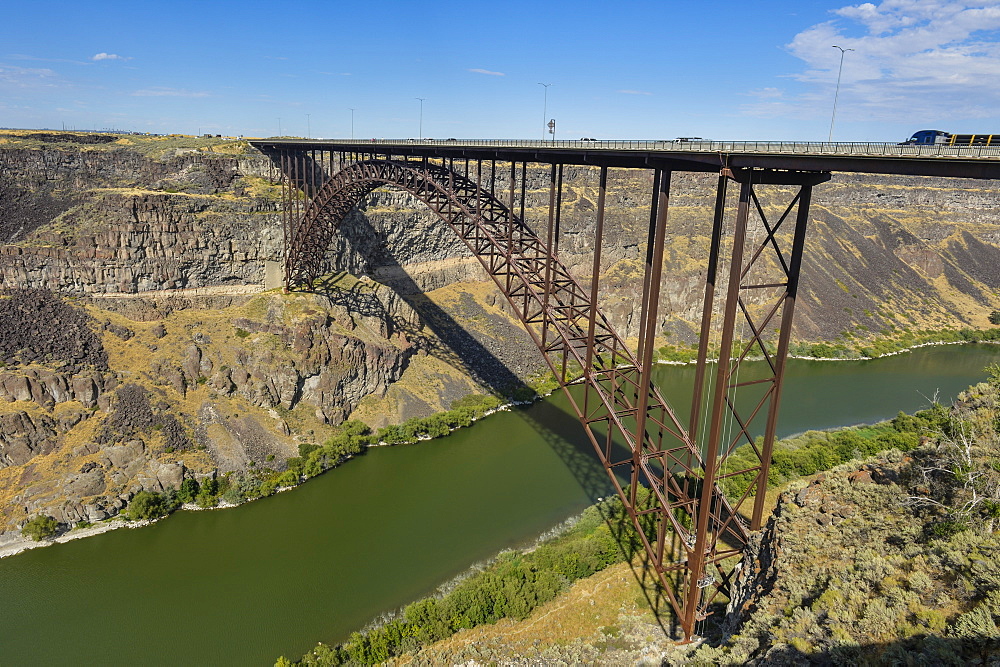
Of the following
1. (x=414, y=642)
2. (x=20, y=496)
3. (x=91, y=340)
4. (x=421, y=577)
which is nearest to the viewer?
(x=414, y=642)

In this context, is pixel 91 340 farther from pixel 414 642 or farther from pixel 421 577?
pixel 414 642

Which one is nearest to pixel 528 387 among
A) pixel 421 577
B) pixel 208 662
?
pixel 421 577

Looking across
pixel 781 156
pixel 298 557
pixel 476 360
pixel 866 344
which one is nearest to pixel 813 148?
pixel 781 156

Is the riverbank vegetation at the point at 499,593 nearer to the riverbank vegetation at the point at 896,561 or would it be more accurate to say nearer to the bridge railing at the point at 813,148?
the riverbank vegetation at the point at 896,561

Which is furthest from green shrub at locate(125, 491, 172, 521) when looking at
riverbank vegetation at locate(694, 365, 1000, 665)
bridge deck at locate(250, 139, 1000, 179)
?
riverbank vegetation at locate(694, 365, 1000, 665)

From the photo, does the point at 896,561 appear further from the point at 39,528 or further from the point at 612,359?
the point at 39,528
